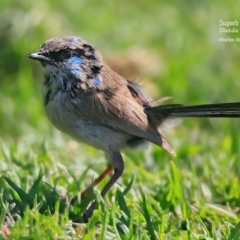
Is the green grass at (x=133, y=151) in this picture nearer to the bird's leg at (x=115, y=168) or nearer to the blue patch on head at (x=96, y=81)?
the bird's leg at (x=115, y=168)

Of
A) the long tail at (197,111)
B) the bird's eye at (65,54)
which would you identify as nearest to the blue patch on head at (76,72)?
the bird's eye at (65,54)

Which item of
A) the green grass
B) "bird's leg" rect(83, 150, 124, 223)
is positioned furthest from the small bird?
the green grass

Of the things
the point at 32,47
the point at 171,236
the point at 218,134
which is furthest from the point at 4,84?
the point at 171,236

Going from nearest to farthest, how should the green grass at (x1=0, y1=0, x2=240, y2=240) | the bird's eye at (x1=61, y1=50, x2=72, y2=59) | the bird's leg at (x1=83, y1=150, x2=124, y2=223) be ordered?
the green grass at (x1=0, y1=0, x2=240, y2=240) → the bird's leg at (x1=83, y1=150, x2=124, y2=223) → the bird's eye at (x1=61, y1=50, x2=72, y2=59)

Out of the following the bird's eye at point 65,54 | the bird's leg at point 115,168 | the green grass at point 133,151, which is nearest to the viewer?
the green grass at point 133,151

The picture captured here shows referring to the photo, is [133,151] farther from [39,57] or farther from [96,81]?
[39,57]

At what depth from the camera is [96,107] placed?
539 centimetres

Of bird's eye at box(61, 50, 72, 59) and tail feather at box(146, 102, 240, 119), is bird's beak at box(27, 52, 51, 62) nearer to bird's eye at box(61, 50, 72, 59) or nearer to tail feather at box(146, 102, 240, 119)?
bird's eye at box(61, 50, 72, 59)

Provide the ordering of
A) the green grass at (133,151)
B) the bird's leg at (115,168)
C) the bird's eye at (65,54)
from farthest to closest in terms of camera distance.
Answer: the bird's eye at (65,54), the bird's leg at (115,168), the green grass at (133,151)

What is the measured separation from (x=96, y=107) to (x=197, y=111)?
82 cm

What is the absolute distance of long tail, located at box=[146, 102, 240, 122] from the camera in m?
5.38

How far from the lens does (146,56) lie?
8648 millimetres

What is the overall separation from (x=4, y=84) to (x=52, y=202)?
341cm

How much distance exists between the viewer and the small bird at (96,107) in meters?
5.38
